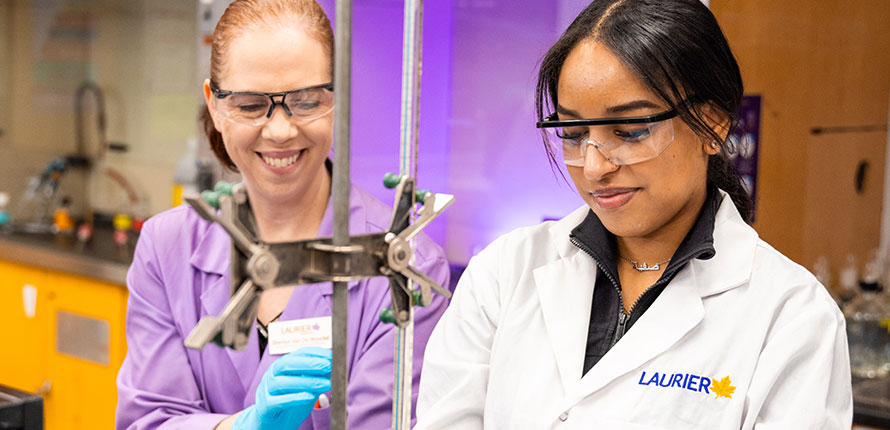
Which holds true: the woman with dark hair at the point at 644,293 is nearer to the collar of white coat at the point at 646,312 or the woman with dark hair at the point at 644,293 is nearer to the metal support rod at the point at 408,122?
the collar of white coat at the point at 646,312

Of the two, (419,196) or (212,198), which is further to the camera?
(419,196)

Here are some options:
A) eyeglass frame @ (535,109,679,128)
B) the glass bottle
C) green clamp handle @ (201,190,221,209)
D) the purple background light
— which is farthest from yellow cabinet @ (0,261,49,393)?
green clamp handle @ (201,190,221,209)

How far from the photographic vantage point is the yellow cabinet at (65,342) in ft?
11.2

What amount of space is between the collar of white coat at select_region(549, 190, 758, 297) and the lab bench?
2459 millimetres

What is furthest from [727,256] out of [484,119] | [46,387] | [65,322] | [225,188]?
[46,387]

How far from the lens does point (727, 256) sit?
1.31 meters

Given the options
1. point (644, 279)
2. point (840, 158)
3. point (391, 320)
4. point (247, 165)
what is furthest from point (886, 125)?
point (391, 320)

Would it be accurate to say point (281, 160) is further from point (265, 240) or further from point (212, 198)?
point (212, 198)

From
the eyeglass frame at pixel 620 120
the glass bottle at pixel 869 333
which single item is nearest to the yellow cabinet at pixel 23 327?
the glass bottle at pixel 869 333

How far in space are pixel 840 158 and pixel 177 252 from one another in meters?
2.16

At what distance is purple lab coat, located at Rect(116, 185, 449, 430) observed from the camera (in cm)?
151

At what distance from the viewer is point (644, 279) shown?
138cm

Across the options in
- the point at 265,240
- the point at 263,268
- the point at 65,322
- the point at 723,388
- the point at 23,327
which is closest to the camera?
the point at 263,268

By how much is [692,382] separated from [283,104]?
0.72 m
